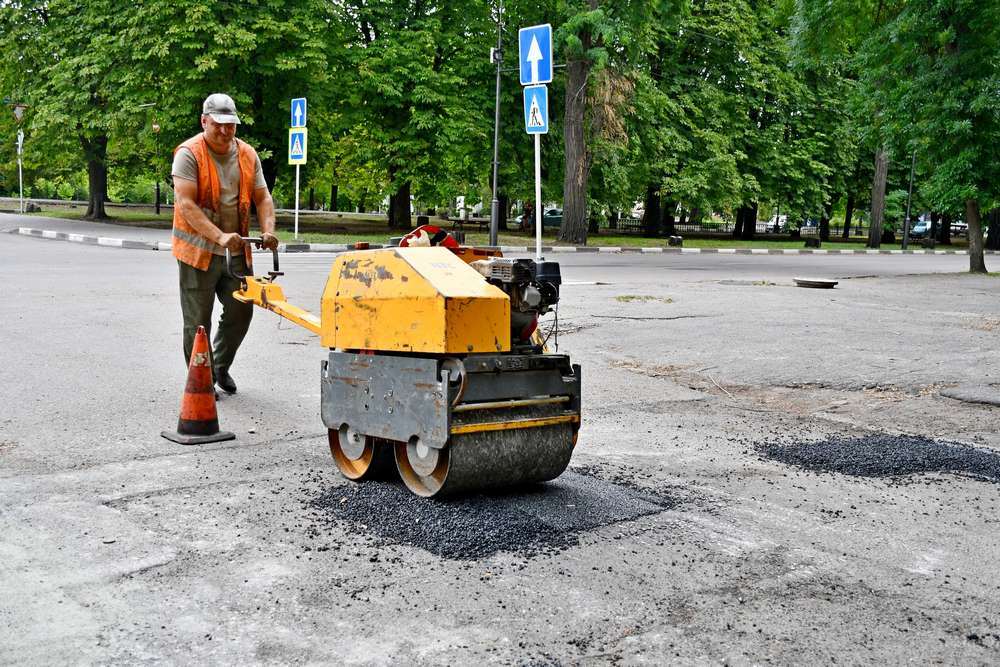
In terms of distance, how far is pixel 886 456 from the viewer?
547cm

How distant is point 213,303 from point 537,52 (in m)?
7.52

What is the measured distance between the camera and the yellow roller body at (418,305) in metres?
4.08

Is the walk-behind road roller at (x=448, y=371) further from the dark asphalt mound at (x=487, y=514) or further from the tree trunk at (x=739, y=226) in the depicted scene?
the tree trunk at (x=739, y=226)

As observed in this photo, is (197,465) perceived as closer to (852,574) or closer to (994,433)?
(852,574)

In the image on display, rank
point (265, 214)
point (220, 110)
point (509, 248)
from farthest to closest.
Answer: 1. point (509, 248)
2. point (265, 214)
3. point (220, 110)

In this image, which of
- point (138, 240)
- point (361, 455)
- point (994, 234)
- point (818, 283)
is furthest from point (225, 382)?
Result: point (994, 234)

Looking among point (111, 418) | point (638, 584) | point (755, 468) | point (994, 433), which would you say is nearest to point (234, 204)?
point (111, 418)

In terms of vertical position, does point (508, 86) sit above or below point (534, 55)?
above

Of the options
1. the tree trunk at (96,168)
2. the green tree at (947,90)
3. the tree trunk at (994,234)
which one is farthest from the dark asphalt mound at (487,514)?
the tree trunk at (994,234)

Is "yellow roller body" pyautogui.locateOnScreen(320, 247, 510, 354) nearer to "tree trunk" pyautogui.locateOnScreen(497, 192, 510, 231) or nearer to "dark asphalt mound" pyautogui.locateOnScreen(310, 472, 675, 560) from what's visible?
"dark asphalt mound" pyautogui.locateOnScreen(310, 472, 675, 560)

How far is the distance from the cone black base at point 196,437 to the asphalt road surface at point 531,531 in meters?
0.10

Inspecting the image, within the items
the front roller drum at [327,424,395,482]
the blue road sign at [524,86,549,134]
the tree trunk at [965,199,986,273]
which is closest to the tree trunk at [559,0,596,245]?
the tree trunk at [965,199,986,273]

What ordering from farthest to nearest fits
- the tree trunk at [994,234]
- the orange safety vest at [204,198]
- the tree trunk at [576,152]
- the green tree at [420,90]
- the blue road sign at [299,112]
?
the tree trunk at [994,234] < the green tree at [420,90] < the tree trunk at [576,152] < the blue road sign at [299,112] < the orange safety vest at [204,198]

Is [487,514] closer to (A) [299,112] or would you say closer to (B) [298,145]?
(A) [299,112]
